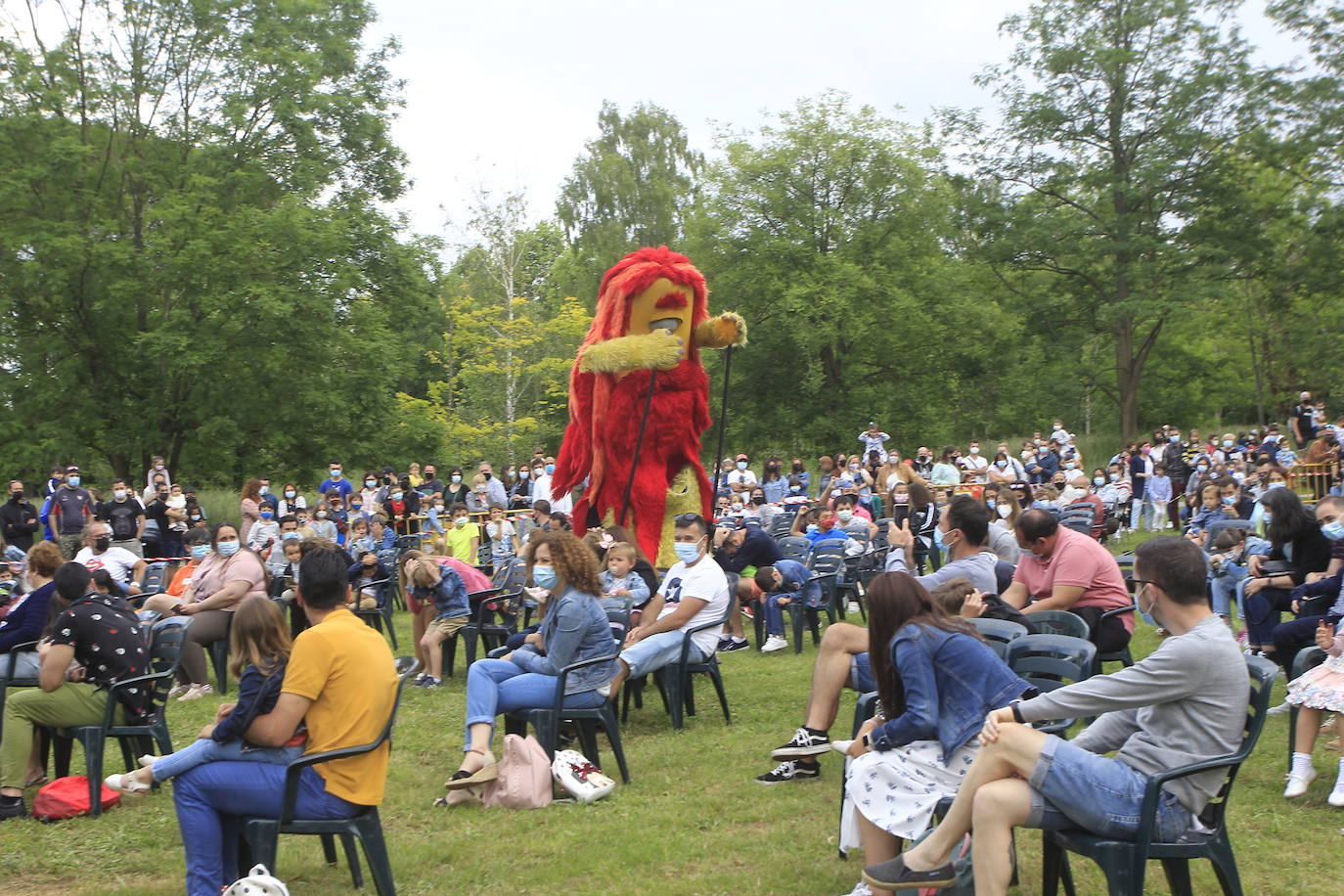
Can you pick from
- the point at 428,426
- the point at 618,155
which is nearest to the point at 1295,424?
the point at 428,426

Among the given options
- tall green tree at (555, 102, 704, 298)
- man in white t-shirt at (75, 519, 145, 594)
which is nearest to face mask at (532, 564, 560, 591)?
man in white t-shirt at (75, 519, 145, 594)

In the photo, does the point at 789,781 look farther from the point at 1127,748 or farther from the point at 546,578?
the point at 1127,748

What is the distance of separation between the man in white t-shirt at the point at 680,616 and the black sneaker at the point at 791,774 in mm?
1091

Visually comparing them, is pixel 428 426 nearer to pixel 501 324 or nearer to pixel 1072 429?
pixel 501 324

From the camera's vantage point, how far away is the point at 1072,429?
36281 millimetres

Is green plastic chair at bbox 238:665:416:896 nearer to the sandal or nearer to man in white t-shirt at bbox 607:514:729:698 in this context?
the sandal

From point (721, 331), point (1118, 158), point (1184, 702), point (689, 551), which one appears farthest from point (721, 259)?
point (1184, 702)

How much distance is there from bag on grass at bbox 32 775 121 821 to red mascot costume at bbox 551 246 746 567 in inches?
237

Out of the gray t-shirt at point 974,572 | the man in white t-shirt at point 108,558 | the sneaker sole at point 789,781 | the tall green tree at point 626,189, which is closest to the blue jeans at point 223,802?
the sneaker sole at point 789,781

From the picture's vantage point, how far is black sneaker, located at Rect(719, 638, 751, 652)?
32.1ft

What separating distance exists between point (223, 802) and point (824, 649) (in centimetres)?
279

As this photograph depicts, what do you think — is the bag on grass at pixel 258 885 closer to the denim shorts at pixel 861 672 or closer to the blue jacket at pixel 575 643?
the blue jacket at pixel 575 643

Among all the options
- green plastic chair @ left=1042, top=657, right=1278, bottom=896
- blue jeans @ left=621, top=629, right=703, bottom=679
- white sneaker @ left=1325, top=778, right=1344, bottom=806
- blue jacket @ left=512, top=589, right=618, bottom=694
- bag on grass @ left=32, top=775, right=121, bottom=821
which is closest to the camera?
green plastic chair @ left=1042, top=657, right=1278, bottom=896

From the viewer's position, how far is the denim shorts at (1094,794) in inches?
136
